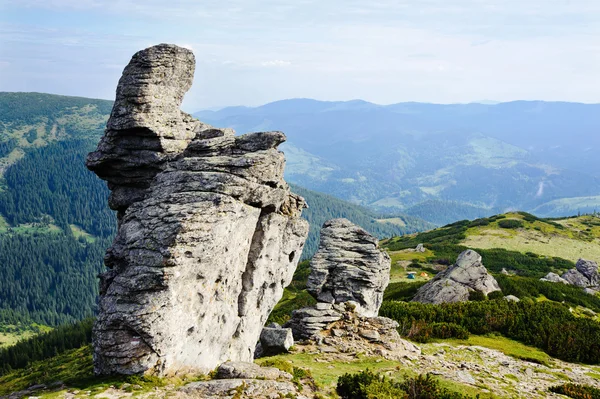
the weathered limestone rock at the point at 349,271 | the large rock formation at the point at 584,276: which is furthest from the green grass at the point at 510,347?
the large rock formation at the point at 584,276

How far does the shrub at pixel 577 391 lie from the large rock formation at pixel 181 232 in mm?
21214

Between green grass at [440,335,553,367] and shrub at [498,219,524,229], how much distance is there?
109990mm

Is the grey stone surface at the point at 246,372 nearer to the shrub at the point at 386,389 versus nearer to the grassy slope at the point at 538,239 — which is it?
the shrub at the point at 386,389

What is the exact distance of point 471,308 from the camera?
194ft

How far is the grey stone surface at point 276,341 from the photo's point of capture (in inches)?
1495

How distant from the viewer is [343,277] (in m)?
46.7

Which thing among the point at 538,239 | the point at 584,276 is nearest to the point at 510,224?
the point at 538,239

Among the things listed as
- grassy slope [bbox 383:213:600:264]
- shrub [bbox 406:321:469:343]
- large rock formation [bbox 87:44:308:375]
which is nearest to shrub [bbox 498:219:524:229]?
grassy slope [bbox 383:213:600:264]

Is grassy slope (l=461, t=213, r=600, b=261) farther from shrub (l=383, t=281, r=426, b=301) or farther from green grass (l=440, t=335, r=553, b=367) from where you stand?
green grass (l=440, t=335, r=553, b=367)

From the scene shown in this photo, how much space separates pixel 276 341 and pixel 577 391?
21.9 metres

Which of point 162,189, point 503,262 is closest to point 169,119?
point 162,189

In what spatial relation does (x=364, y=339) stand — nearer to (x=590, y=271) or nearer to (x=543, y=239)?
(x=590, y=271)

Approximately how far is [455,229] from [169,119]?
149639mm

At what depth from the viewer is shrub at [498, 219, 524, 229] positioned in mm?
150875
